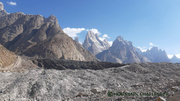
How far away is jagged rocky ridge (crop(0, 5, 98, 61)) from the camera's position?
6093 centimetres

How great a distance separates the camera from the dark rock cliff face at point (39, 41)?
61.0 metres

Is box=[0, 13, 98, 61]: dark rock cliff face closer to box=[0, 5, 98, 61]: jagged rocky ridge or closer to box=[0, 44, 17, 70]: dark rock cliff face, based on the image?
box=[0, 5, 98, 61]: jagged rocky ridge

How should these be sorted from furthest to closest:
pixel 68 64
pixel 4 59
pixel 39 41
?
pixel 39 41
pixel 68 64
pixel 4 59

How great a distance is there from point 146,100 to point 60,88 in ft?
24.4

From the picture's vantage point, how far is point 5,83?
1044 centimetres

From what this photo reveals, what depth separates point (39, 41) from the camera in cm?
7931

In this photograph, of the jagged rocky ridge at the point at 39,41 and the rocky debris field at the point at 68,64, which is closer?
the rocky debris field at the point at 68,64

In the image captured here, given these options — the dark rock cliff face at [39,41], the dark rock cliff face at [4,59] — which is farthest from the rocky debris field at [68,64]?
the dark rock cliff face at [39,41]

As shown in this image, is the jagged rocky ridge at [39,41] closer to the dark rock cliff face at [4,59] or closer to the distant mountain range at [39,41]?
the distant mountain range at [39,41]

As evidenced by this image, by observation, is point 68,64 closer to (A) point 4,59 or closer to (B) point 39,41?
(A) point 4,59

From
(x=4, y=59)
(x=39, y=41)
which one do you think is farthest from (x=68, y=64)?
(x=39, y=41)

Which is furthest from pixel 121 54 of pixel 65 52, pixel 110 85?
pixel 110 85

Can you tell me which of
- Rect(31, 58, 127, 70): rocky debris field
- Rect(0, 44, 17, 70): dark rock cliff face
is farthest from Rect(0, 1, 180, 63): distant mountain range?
Rect(0, 44, 17, 70): dark rock cliff face

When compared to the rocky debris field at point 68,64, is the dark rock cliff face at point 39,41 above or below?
above
